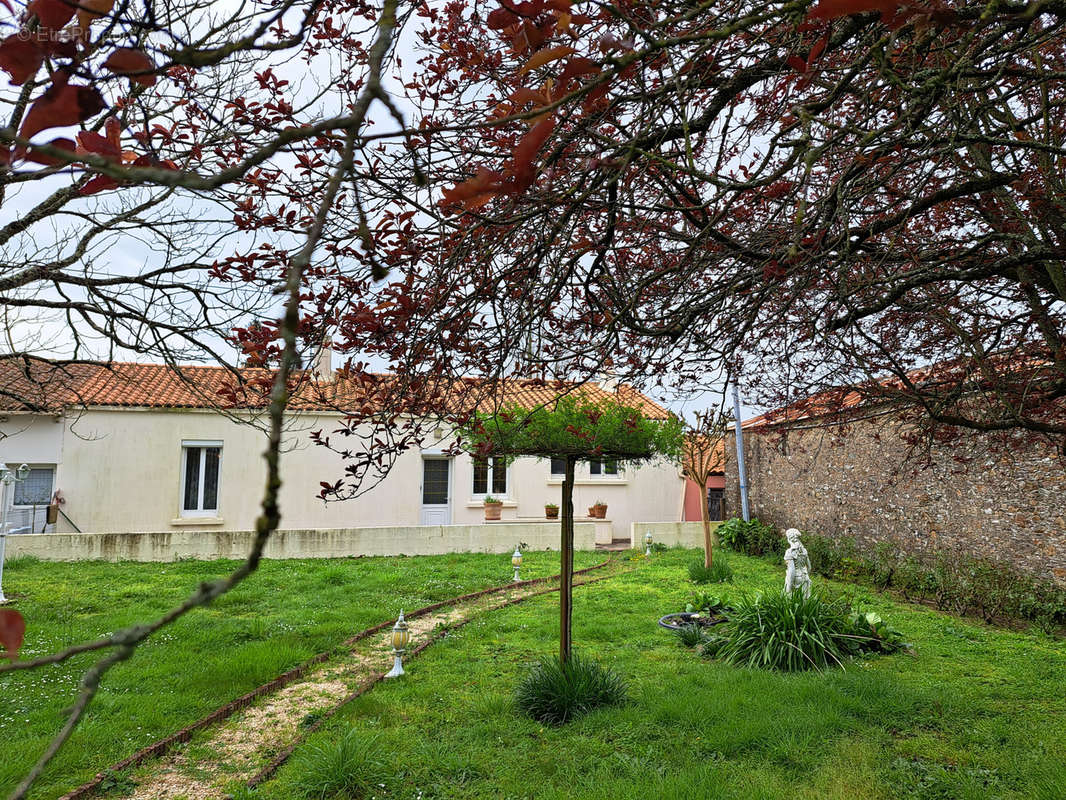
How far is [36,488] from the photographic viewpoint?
1388 cm

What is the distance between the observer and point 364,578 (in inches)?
421

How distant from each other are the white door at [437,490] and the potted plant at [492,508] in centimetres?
97

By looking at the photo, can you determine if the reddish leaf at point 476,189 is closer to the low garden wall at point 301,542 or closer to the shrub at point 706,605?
the shrub at point 706,605

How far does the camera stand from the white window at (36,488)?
45.1 ft

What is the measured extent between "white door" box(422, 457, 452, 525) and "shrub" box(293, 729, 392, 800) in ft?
40.0

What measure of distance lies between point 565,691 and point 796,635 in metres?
2.64

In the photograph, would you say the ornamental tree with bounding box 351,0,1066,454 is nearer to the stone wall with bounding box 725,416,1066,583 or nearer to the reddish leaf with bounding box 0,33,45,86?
the reddish leaf with bounding box 0,33,45,86

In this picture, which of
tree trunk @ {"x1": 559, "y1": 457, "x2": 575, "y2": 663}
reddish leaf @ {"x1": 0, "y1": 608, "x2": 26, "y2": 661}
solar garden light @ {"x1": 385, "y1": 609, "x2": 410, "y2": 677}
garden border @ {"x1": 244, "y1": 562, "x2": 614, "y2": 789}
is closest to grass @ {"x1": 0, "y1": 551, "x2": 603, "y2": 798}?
garden border @ {"x1": 244, "y1": 562, "x2": 614, "y2": 789}

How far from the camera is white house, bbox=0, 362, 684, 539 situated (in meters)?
13.8

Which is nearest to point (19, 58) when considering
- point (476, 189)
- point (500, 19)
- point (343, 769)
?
point (476, 189)

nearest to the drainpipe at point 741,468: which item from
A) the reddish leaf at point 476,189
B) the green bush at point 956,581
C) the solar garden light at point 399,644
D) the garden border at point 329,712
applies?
the green bush at point 956,581

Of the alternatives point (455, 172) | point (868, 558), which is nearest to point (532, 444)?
point (455, 172)

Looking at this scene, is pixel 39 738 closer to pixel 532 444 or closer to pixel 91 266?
pixel 91 266

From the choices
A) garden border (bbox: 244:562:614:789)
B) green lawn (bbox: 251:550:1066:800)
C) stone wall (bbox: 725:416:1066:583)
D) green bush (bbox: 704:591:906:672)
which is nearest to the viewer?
green lawn (bbox: 251:550:1066:800)
